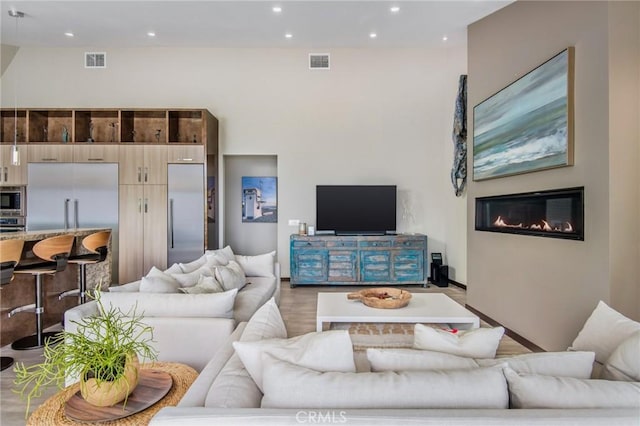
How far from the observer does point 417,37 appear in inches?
208

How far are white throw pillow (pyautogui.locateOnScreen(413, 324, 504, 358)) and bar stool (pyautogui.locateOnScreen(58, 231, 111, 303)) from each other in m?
3.67

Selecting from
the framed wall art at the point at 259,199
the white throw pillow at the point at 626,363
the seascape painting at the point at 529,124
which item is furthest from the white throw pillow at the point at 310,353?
the framed wall art at the point at 259,199

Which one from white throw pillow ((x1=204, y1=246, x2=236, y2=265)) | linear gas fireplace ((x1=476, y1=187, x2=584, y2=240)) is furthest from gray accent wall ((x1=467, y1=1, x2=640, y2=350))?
white throw pillow ((x1=204, y1=246, x2=236, y2=265))

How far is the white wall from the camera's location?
575 cm

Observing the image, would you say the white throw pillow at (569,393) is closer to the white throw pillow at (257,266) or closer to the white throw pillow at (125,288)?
the white throw pillow at (125,288)

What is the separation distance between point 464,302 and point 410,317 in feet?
7.69

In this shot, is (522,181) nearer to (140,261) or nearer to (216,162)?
(216,162)

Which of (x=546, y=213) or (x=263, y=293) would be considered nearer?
(x=546, y=213)

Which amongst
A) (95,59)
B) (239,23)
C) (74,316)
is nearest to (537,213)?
(74,316)

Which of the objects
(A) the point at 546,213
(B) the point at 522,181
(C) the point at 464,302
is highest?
(B) the point at 522,181

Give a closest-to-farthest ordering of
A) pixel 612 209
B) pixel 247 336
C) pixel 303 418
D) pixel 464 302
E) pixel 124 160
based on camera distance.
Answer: pixel 303 418 → pixel 247 336 → pixel 612 209 → pixel 464 302 → pixel 124 160

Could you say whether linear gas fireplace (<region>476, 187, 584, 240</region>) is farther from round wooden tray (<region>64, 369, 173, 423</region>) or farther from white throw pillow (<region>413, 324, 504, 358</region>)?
round wooden tray (<region>64, 369, 173, 423</region>)

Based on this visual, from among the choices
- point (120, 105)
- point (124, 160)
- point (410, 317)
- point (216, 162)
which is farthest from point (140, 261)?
point (410, 317)

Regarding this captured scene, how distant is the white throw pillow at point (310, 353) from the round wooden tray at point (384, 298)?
186 centimetres
